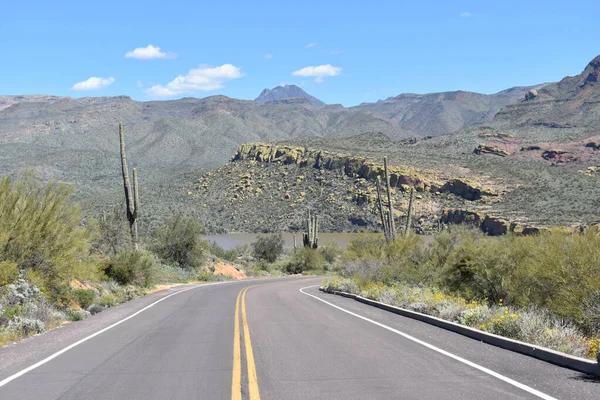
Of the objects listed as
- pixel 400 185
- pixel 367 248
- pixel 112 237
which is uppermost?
pixel 400 185

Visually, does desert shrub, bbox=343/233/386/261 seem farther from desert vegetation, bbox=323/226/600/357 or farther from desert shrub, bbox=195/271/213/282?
desert shrub, bbox=195/271/213/282

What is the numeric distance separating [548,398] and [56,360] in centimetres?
758

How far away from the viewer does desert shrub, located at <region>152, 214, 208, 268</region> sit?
4441 cm

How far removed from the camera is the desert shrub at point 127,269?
27.4 meters

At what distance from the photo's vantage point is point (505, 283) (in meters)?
16.6

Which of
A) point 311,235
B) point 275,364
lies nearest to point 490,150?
point 311,235

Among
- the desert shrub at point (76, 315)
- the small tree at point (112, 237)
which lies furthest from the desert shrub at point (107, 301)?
the small tree at point (112, 237)

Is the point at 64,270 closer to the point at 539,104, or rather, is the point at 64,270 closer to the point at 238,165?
the point at 238,165

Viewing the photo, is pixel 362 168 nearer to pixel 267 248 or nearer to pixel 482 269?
pixel 267 248

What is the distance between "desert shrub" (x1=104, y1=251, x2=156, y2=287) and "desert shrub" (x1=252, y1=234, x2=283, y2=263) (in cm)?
3300

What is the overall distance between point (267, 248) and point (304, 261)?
25.0 ft

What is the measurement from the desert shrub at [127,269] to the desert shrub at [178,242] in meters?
14.8

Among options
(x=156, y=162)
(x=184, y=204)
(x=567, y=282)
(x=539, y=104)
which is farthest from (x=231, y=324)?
(x=539, y=104)

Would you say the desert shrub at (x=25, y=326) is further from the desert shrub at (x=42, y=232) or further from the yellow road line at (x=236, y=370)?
the yellow road line at (x=236, y=370)
